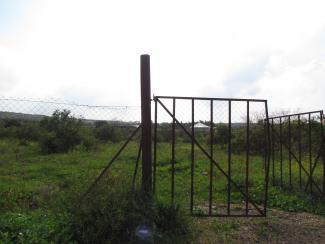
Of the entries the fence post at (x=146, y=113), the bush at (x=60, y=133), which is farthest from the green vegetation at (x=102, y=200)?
the bush at (x=60, y=133)

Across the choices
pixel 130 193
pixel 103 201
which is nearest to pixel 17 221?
pixel 103 201

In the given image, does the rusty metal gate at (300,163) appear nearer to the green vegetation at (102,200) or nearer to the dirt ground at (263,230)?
the green vegetation at (102,200)

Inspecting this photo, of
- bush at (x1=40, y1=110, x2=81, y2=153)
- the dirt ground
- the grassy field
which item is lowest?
the dirt ground

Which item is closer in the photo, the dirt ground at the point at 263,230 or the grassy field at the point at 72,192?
the grassy field at the point at 72,192

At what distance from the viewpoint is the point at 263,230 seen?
590 centimetres

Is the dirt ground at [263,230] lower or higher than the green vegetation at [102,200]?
lower

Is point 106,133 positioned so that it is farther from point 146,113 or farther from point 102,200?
point 102,200

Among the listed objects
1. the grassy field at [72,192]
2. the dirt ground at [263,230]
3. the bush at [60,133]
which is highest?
the bush at [60,133]

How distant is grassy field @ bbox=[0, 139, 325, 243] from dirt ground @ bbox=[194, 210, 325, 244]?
4 cm

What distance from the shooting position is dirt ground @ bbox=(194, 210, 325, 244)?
5.55 metres

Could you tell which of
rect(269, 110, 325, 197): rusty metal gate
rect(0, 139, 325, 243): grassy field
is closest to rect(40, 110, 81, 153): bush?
rect(0, 139, 325, 243): grassy field

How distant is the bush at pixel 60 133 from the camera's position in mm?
16938

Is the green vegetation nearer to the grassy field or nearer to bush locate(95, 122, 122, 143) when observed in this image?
the grassy field

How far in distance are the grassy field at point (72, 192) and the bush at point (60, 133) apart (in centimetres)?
111
